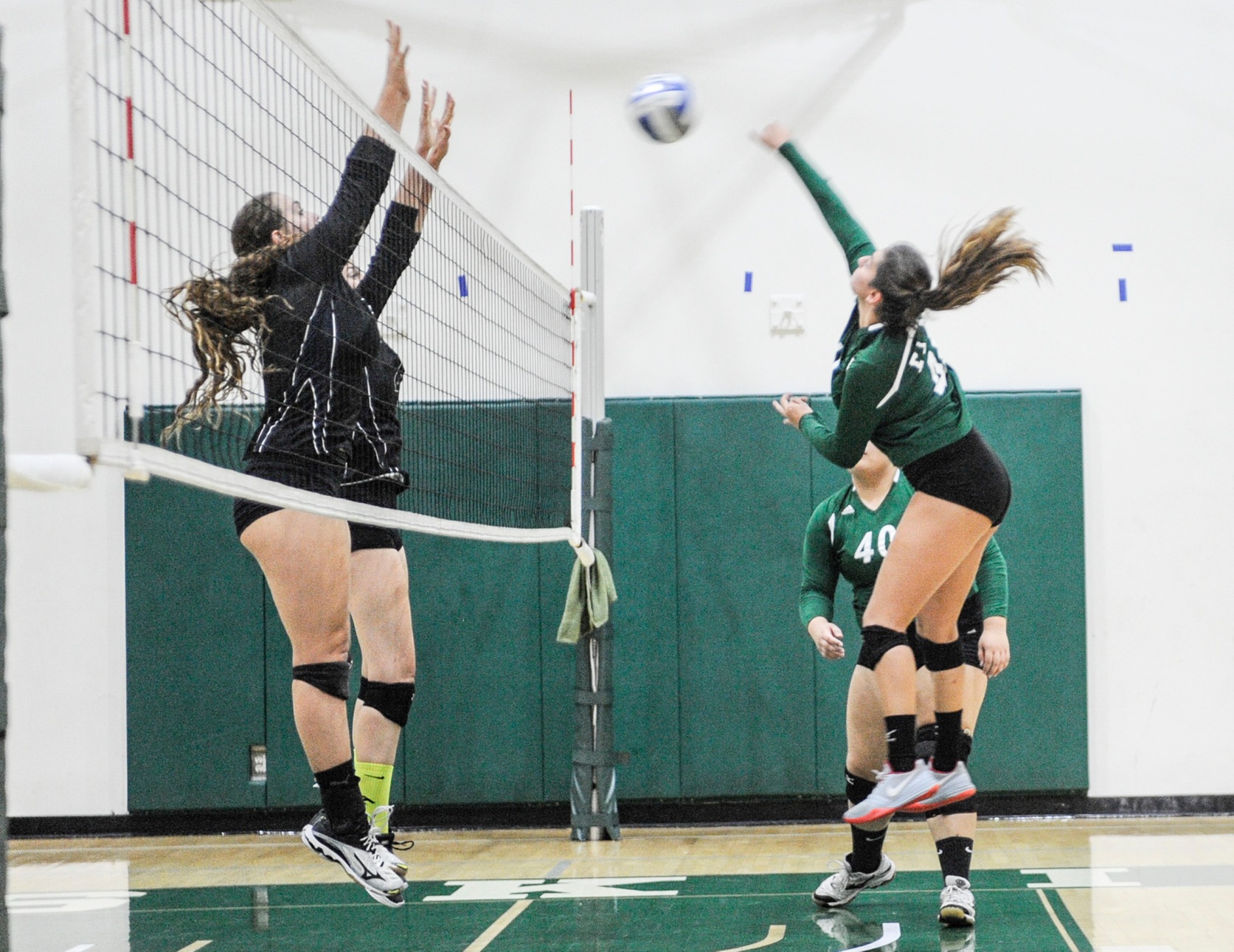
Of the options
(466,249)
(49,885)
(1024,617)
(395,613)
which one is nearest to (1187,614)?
(1024,617)

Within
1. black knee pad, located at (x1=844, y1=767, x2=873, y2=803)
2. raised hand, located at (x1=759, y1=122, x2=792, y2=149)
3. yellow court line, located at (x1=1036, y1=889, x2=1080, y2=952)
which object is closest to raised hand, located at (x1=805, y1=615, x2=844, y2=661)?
black knee pad, located at (x1=844, y1=767, x2=873, y2=803)

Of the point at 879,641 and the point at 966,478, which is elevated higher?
the point at 966,478

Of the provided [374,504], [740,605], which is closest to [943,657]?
[374,504]

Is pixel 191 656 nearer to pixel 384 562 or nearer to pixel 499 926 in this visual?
pixel 499 926

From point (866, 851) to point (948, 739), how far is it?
0.81 meters

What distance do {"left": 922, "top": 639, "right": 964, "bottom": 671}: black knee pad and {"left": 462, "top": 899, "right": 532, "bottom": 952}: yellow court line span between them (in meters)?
1.73

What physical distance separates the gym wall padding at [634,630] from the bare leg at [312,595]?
3714 mm

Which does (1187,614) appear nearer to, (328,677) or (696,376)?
(696,376)

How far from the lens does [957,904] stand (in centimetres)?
450

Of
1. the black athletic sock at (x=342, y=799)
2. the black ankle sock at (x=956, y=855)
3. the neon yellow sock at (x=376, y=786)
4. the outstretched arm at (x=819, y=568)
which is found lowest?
the black ankle sock at (x=956, y=855)

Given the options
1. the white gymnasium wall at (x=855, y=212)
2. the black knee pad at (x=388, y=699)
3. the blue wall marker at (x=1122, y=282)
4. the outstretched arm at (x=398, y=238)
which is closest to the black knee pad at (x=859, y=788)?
the black knee pad at (x=388, y=699)

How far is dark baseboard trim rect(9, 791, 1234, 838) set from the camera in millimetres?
7395

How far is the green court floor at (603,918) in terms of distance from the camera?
14.5ft

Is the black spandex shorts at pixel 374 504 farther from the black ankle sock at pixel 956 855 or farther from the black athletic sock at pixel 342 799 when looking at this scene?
the black ankle sock at pixel 956 855
